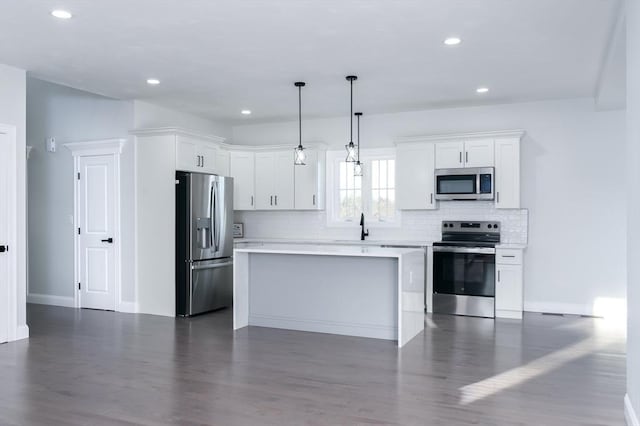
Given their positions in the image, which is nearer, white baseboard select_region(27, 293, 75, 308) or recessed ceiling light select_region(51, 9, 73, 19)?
recessed ceiling light select_region(51, 9, 73, 19)

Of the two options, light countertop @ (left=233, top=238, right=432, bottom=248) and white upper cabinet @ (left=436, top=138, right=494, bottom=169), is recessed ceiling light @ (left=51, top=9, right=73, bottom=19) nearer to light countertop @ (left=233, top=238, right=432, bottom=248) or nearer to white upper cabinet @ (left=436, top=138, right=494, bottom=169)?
light countertop @ (left=233, top=238, right=432, bottom=248)

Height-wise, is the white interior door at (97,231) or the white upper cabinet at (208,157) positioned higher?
the white upper cabinet at (208,157)

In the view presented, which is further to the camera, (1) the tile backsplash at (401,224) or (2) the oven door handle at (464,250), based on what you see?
(1) the tile backsplash at (401,224)

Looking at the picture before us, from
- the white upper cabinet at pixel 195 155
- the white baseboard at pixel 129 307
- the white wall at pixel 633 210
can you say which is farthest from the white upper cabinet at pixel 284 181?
the white wall at pixel 633 210

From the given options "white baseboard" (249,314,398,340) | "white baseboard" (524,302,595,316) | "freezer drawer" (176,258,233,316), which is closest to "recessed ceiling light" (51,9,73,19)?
"freezer drawer" (176,258,233,316)

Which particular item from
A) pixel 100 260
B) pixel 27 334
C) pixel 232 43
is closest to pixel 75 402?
pixel 27 334

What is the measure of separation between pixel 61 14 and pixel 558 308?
6.16 metres

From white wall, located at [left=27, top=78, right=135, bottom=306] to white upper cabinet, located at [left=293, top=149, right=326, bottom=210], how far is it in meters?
2.36

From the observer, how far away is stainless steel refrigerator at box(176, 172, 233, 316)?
6.15 meters

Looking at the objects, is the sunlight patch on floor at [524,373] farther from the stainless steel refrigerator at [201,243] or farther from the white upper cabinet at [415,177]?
the stainless steel refrigerator at [201,243]

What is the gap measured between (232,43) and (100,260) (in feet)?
12.4

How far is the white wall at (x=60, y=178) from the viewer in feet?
21.3

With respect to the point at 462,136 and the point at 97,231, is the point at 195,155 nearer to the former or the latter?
the point at 97,231

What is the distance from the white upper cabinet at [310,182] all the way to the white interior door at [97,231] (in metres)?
2.55
